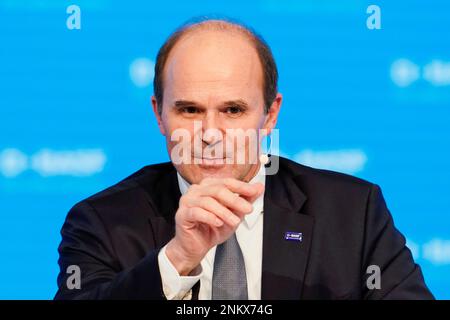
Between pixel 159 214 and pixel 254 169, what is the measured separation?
361 millimetres

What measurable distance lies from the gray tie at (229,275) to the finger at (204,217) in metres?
0.54

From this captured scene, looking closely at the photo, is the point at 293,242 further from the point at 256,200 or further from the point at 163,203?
the point at 163,203

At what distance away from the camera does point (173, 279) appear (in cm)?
219

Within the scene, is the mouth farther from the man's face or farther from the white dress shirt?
the white dress shirt

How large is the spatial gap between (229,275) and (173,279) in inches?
15.0

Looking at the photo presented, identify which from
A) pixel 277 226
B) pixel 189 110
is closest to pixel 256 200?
pixel 277 226

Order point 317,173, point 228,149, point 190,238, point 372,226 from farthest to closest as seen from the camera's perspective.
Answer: point 317,173
point 372,226
point 228,149
point 190,238

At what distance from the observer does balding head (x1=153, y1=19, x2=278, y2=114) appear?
2658 millimetres

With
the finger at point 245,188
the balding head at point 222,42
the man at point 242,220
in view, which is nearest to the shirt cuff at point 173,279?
the man at point 242,220

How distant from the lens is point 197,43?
2.61 meters

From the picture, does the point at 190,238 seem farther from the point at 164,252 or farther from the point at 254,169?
the point at 254,169

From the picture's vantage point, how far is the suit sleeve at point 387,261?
2.50 metres
